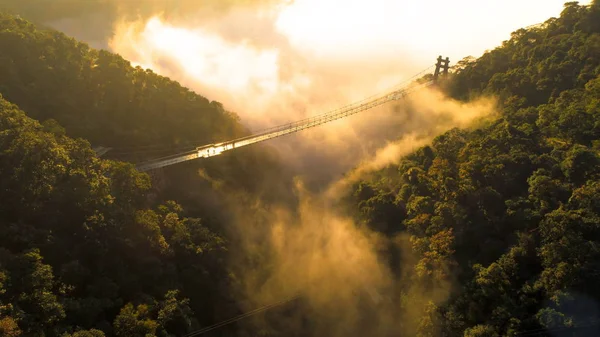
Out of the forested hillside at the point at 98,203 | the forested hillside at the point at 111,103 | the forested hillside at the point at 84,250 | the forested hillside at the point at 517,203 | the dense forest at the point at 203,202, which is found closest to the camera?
the forested hillside at the point at 84,250

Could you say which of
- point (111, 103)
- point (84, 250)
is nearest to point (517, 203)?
point (84, 250)

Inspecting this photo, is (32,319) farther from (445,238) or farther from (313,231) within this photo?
(313,231)

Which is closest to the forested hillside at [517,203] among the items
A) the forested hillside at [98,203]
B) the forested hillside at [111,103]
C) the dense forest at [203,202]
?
the dense forest at [203,202]

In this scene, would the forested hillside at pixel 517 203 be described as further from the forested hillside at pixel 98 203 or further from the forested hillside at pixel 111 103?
the forested hillside at pixel 111 103

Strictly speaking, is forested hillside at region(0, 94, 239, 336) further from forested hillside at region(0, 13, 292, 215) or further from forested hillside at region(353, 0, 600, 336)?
forested hillside at region(353, 0, 600, 336)

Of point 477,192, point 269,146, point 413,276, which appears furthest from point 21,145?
point 269,146
